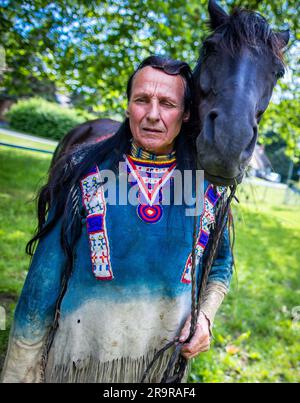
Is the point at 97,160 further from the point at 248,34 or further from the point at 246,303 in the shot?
the point at 246,303

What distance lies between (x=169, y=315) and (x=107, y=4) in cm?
444

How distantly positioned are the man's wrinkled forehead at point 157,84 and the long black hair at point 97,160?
0.07 ft

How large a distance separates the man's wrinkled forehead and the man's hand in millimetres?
832

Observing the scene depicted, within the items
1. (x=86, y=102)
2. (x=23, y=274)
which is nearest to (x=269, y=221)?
(x=86, y=102)

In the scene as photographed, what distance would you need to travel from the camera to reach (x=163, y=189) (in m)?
1.24

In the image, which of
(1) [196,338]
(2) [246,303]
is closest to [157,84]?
(1) [196,338]

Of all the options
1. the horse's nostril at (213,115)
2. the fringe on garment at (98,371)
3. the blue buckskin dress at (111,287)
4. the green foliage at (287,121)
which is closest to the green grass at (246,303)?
the blue buckskin dress at (111,287)

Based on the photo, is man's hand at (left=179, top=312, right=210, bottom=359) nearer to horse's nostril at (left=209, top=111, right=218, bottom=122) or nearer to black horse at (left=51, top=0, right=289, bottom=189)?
black horse at (left=51, top=0, right=289, bottom=189)

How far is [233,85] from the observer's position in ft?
3.62

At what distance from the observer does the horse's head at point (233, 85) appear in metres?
1.00

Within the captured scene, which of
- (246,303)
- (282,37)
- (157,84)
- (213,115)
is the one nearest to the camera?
(213,115)

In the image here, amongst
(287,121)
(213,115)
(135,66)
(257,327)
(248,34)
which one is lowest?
(257,327)

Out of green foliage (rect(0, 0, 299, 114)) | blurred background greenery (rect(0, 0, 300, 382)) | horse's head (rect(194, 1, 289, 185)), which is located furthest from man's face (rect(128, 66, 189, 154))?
green foliage (rect(0, 0, 299, 114))
